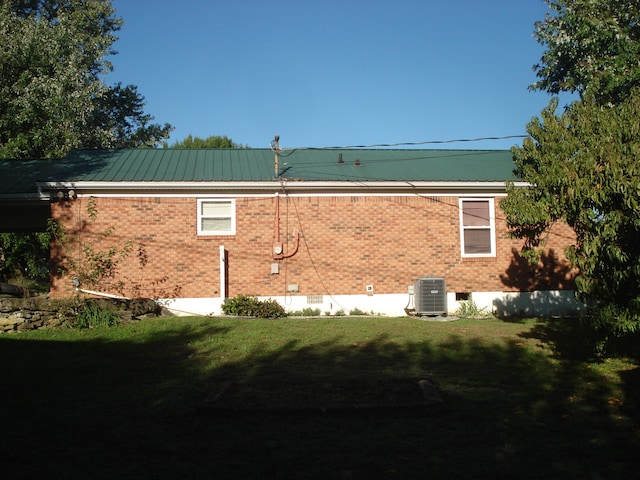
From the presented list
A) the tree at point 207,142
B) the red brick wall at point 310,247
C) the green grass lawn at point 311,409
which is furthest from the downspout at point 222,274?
the tree at point 207,142

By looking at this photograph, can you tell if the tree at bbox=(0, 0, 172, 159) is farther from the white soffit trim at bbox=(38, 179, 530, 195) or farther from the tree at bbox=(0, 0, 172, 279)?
the white soffit trim at bbox=(38, 179, 530, 195)

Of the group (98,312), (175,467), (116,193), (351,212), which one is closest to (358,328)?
(351,212)

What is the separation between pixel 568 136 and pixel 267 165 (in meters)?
9.32

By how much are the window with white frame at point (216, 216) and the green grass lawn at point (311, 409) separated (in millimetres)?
4101

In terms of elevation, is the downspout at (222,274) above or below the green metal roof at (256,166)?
below

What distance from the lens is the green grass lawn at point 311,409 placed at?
4.76m

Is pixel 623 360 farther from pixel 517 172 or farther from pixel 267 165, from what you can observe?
pixel 267 165

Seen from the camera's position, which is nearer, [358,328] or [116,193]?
[358,328]

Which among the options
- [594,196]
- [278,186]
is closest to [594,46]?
[278,186]

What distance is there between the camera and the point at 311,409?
19.9 ft

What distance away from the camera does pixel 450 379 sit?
25.3ft

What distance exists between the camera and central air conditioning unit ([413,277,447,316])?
13943 millimetres

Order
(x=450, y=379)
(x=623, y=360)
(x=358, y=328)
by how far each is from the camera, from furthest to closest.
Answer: (x=358, y=328), (x=623, y=360), (x=450, y=379)

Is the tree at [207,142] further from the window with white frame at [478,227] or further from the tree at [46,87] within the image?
the window with white frame at [478,227]
